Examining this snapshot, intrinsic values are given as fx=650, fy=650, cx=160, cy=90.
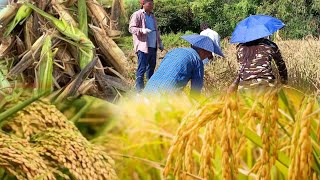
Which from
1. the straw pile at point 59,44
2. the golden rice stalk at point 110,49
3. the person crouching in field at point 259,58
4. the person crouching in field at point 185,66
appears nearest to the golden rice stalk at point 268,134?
the straw pile at point 59,44

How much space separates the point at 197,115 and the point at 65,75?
1.19 metres

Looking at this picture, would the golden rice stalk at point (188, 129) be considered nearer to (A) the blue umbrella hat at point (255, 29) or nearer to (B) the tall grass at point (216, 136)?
(B) the tall grass at point (216, 136)

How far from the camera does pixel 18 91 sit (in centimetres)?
149

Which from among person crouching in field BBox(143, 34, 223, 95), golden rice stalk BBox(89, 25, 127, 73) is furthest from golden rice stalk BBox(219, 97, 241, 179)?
person crouching in field BBox(143, 34, 223, 95)

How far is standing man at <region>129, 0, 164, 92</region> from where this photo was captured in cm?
635

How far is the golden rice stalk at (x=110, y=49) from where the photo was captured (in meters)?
2.45

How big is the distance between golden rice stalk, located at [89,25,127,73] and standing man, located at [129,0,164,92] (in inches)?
146

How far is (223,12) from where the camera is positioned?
114 feet

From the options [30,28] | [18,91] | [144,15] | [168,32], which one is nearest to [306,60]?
[144,15]

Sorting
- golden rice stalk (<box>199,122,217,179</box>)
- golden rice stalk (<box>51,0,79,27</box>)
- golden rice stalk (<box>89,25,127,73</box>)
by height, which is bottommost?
golden rice stalk (<box>89,25,127,73</box>)

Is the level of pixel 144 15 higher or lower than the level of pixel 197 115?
lower

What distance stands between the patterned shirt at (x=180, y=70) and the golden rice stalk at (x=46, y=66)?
2.33ft

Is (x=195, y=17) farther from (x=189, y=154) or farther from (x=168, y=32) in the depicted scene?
(x=189, y=154)

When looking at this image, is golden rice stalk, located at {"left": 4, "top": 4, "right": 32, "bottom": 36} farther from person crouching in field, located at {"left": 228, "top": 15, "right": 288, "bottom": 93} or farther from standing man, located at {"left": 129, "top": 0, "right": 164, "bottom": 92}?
standing man, located at {"left": 129, "top": 0, "right": 164, "bottom": 92}
